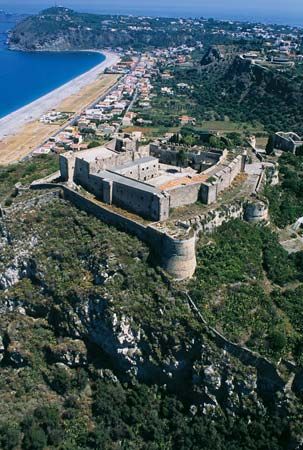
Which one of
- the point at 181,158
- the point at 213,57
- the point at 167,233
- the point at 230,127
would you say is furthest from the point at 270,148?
the point at 213,57

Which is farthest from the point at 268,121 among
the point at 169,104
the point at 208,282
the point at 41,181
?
the point at 208,282

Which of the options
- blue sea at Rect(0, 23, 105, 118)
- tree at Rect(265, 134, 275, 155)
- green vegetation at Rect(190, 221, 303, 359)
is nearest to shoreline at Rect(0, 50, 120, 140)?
blue sea at Rect(0, 23, 105, 118)

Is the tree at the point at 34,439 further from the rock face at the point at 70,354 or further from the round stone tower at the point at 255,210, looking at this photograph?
the round stone tower at the point at 255,210

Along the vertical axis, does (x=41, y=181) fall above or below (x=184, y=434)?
above

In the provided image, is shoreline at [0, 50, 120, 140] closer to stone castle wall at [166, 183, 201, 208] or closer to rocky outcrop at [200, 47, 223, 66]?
rocky outcrop at [200, 47, 223, 66]

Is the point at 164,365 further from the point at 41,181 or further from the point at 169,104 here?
the point at 169,104

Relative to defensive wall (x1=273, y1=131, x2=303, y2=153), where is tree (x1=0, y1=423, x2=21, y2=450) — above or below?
below

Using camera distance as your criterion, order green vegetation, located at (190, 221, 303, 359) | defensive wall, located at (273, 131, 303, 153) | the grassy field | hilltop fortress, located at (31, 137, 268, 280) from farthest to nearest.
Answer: the grassy field, defensive wall, located at (273, 131, 303, 153), hilltop fortress, located at (31, 137, 268, 280), green vegetation, located at (190, 221, 303, 359)
